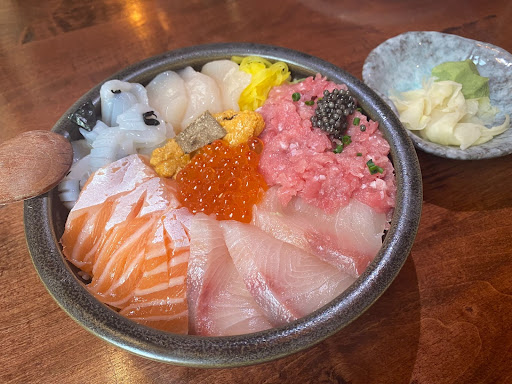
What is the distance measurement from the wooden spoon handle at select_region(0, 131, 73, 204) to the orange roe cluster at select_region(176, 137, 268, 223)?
0.51 metres

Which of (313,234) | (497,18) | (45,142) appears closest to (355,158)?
(313,234)

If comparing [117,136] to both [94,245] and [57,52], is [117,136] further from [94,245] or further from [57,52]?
[57,52]

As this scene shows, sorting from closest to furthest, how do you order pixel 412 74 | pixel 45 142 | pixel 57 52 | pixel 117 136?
pixel 45 142 < pixel 117 136 < pixel 412 74 < pixel 57 52

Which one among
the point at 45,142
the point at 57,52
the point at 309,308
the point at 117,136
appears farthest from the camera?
the point at 57,52

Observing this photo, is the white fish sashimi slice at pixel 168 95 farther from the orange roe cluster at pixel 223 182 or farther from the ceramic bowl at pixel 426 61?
the ceramic bowl at pixel 426 61

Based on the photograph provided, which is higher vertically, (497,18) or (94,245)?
(497,18)

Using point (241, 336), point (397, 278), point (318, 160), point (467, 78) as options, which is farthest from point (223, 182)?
point (467, 78)

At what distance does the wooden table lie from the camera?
5.21 ft

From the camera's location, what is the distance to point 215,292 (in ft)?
5.12

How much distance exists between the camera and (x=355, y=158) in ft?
6.09

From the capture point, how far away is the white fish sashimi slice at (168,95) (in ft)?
7.10

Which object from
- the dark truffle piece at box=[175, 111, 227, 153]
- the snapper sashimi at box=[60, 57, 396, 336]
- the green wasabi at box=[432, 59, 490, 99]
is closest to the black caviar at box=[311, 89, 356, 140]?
the snapper sashimi at box=[60, 57, 396, 336]

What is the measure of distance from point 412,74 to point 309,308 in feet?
6.12

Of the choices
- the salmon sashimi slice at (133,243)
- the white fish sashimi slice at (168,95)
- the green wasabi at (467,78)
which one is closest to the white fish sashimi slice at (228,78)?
the white fish sashimi slice at (168,95)
